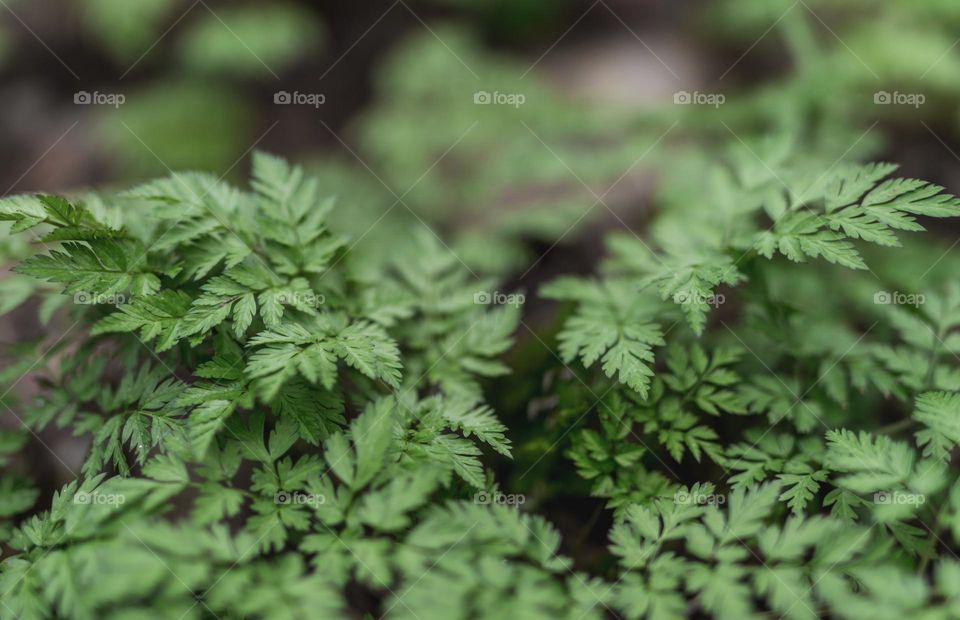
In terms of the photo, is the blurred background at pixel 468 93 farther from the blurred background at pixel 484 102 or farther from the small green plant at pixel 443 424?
the small green plant at pixel 443 424

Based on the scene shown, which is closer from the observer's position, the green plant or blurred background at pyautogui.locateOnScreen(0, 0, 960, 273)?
the green plant

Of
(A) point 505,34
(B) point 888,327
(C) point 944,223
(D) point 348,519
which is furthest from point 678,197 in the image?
(A) point 505,34

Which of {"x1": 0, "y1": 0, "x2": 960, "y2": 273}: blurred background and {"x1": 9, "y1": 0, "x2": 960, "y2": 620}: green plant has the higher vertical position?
{"x1": 0, "y1": 0, "x2": 960, "y2": 273}: blurred background

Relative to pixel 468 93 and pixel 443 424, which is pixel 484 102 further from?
pixel 443 424

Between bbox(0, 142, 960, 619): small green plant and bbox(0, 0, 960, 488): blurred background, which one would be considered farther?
bbox(0, 0, 960, 488): blurred background

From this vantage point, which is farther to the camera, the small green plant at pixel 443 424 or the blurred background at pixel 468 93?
the blurred background at pixel 468 93

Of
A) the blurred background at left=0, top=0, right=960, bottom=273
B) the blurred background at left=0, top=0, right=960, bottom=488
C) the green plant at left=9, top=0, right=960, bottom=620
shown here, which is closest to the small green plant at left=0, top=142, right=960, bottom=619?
the green plant at left=9, top=0, right=960, bottom=620

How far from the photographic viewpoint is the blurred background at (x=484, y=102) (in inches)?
154

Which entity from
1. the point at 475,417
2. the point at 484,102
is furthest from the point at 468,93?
the point at 475,417

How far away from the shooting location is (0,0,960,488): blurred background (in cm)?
391

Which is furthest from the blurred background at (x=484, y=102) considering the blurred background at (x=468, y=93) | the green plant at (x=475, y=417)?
the green plant at (x=475, y=417)

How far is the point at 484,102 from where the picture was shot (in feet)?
15.1

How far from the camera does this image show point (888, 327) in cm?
298

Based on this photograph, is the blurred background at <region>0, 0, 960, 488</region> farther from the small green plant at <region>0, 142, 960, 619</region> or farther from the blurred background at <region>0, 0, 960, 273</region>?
the small green plant at <region>0, 142, 960, 619</region>
